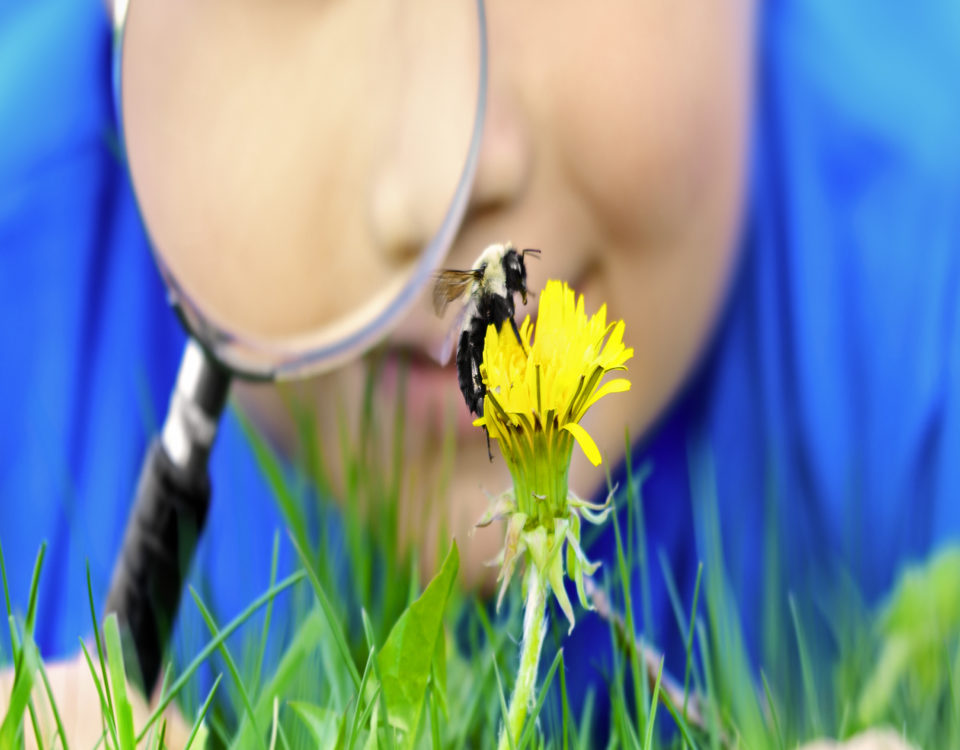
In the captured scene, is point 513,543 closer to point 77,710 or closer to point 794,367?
point 77,710

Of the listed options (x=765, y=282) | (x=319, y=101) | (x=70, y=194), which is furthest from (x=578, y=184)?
(x=70, y=194)

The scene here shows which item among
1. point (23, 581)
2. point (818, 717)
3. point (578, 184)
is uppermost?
point (578, 184)

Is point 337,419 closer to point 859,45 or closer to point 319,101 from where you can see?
point 319,101

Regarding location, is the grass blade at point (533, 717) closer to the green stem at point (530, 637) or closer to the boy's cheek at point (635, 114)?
the green stem at point (530, 637)

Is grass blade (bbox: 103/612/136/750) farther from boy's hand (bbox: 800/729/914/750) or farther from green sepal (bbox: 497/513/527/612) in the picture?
boy's hand (bbox: 800/729/914/750)

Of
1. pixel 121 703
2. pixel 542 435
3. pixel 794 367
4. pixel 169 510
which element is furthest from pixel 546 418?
pixel 794 367

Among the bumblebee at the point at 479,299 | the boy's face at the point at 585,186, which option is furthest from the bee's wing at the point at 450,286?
the boy's face at the point at 585,186

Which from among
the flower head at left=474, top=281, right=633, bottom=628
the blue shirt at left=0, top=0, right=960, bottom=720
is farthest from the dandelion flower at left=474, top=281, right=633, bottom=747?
the blue shirt at left=0, top=0, right=960, bottom=720
